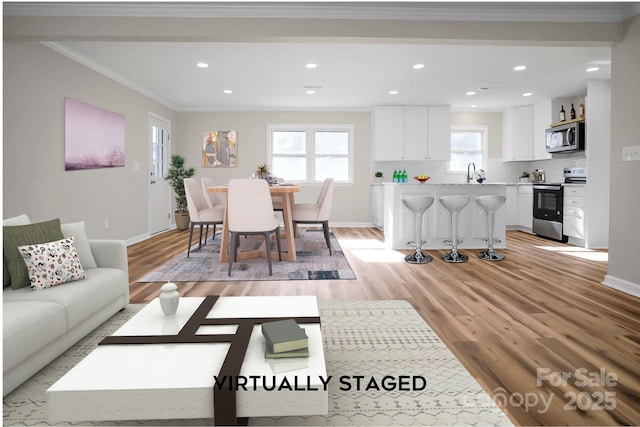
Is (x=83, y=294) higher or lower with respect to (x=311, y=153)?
lower

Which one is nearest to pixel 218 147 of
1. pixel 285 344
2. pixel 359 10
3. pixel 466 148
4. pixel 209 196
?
pixel 209 196

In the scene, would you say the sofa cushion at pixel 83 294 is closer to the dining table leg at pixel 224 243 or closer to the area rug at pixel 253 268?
the area rug at pixel 253 268

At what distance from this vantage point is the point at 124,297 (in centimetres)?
294

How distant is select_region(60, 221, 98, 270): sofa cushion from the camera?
276 cm

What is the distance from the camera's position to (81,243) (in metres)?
2.79

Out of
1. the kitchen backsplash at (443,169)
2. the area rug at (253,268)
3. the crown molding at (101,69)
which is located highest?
the crown molding at (101,69)

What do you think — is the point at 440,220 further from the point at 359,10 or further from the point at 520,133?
the point at 520,133

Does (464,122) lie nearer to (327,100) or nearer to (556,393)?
(327,100)

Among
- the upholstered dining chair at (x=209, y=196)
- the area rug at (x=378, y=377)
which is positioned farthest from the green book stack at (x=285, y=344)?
the upholstered dining chair at (x=209, y=196)

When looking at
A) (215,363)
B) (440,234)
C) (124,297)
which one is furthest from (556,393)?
(440,234)

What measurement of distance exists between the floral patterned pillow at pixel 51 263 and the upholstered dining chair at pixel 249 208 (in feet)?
5.65

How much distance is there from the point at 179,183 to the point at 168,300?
20.1 feet

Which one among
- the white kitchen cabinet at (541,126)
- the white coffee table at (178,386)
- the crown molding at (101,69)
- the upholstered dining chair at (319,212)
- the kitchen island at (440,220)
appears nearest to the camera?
the white coffee table at (178,386)

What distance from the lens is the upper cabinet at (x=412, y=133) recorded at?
7934 millimetres
